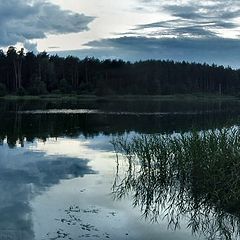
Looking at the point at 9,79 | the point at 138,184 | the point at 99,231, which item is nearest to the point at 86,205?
the point at 99,231

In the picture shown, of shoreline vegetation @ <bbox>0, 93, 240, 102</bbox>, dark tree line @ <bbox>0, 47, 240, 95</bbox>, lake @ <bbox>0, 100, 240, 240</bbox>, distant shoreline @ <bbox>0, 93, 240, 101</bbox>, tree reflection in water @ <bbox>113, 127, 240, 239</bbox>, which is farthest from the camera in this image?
dark tree line @ <bbox>0, 47, 240, 95</bbox>

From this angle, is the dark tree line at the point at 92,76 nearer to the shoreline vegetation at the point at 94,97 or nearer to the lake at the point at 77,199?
the shoreline vegetation at the point at 94,97

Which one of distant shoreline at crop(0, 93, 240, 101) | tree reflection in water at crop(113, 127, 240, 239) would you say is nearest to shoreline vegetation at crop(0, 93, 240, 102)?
distant shoreline at crop(0, 93, 240, 101)

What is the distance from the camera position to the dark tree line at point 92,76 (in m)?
102

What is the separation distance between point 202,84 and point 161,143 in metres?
124

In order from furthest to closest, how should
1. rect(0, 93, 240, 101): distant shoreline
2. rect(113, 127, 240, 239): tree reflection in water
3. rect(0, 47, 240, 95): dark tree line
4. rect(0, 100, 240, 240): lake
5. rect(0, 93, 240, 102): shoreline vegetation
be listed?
rect(0, 47, 240, 95): dark tree line → rect(0, 93, 240, 101): distant shoreline → rect(0, 93, 240, 102): shoreline vegetation → rect(113, 127, 240, 239): tree reflection in water → rect(0, 100, 240, 240): lake

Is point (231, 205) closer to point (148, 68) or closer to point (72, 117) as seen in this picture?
point (72, 117)

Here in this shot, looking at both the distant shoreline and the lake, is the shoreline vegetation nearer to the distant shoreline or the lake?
the distant shoreline

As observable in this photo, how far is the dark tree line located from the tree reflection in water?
7890 cm

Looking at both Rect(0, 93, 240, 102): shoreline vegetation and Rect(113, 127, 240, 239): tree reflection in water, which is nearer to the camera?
Rect(113, 127, 240, 239): tree reflection in water

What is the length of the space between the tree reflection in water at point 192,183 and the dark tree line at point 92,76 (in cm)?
7890

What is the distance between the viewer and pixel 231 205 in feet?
39.3

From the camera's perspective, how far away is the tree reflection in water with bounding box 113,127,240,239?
11789mm

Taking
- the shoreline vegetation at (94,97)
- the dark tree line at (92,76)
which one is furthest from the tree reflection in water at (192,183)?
the dark tree line at (92,76)
